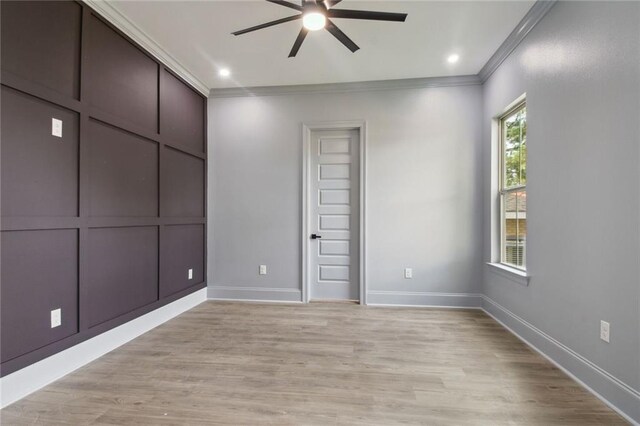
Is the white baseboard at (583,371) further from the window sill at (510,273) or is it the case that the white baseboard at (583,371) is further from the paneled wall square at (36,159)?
the paneled wall square at (36,159)

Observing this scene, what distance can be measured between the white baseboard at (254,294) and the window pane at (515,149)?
2.73m

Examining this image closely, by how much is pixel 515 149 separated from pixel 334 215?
2.09 meters

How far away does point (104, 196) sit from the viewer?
2357mm

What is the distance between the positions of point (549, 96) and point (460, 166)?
1.33m

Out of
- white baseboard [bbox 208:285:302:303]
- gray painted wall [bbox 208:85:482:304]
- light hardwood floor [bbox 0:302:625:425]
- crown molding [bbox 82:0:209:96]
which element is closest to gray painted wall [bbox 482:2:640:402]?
light hardwood floor [bbox 0:302:625:425]

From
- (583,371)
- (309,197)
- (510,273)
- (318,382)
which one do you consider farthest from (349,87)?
(583,371)

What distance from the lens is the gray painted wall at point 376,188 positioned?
3539 millimetres

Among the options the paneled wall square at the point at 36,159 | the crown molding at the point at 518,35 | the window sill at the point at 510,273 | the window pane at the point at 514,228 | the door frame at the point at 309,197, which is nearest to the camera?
the paneled wall square at the point at 36,159

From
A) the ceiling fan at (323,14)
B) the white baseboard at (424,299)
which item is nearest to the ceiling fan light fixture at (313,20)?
the ceiling fan at (323,14)

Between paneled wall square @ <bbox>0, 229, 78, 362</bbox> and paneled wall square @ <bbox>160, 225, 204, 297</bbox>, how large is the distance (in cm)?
98

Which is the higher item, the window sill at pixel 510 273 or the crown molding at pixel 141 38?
the crown molding at pixel 141 38

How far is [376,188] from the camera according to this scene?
12.0ft

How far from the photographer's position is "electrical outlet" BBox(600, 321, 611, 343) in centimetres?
172

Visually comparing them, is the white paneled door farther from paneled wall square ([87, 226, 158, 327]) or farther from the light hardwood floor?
paneled wall square ([87, 226, 158, 327])
